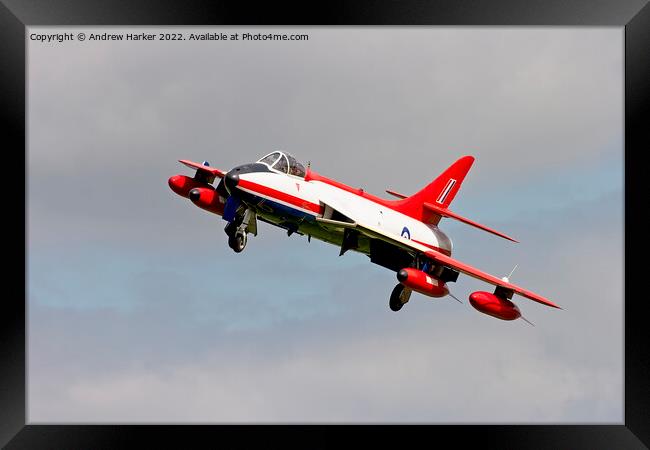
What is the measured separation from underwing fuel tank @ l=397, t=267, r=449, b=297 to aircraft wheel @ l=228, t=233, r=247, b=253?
16.8 ft

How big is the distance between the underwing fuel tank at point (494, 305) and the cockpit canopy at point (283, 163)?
22.6 ft

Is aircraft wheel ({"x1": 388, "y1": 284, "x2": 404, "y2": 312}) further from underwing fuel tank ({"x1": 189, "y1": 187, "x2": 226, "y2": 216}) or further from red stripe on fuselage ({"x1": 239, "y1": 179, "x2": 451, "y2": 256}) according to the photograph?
underwing fuel tank ({"x1": 189, "y1": 187, "x2": 226, "y2": 216})

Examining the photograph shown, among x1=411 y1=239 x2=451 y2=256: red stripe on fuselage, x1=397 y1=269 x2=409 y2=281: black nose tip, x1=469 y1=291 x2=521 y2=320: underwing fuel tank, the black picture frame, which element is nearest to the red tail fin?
x1=411 y1=239 x2=451 y2=256: red stripe on fuselage

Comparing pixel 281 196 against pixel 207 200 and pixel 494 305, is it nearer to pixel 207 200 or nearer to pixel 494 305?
pixel 207 200

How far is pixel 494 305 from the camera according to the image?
3631 centimetres

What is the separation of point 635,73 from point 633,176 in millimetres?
2612

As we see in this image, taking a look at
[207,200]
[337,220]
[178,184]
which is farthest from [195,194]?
[337,220]

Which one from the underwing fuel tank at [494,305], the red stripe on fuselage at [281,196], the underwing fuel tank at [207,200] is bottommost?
the underwing fuel tank at [494,305]

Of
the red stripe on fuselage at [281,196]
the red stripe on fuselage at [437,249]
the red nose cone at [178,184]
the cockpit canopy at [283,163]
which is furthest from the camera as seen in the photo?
the red stripe on fuselage at [437,249]

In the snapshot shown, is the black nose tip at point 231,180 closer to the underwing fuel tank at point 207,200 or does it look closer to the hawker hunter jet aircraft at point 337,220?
the hawker hunter jet aircraft at point 337,220

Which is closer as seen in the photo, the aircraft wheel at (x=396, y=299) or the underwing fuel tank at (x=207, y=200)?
the underwing fuel tank at (x=207, y=200)

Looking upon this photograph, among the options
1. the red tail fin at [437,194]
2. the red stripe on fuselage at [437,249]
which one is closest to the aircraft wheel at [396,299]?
the red stripe on fuselage at [437,249]

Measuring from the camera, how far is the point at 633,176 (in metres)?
29.0

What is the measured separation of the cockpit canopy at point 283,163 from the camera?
1428 inches
